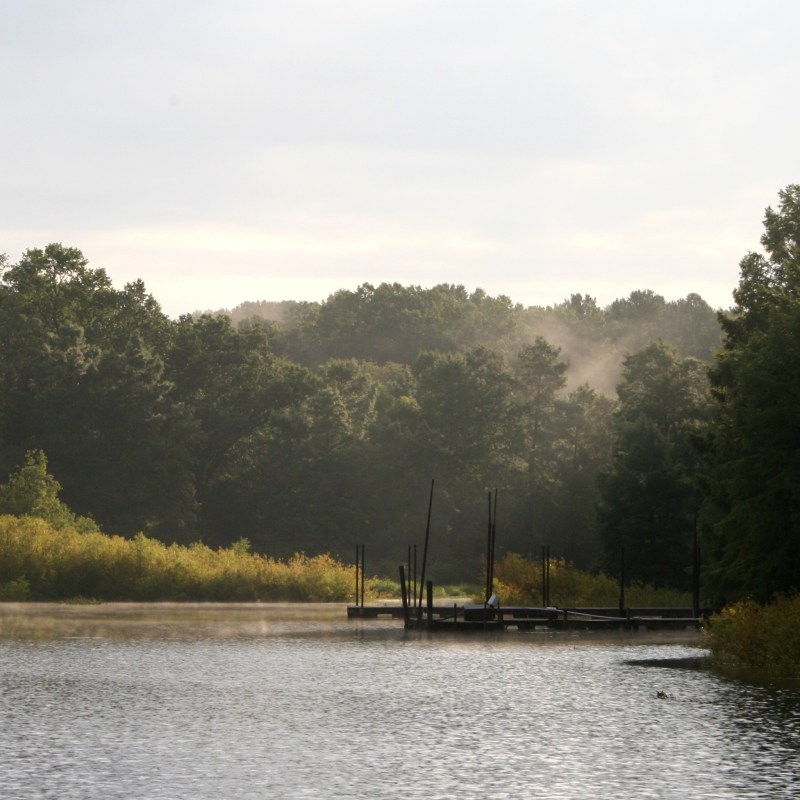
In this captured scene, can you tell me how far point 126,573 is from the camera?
7650 centimetres

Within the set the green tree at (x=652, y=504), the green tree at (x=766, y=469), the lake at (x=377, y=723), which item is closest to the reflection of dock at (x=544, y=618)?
the green tree at (x=652, y=504)

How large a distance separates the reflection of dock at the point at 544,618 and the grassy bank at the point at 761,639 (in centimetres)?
1522

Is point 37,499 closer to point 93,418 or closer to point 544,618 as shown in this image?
point 93,418

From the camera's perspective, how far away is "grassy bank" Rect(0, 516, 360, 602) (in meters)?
74.6

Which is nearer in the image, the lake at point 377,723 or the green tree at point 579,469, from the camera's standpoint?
the lake at point 377,723

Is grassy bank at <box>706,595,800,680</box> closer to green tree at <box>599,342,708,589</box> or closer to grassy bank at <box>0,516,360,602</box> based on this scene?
green tree at <box>599,342,708,589</box>

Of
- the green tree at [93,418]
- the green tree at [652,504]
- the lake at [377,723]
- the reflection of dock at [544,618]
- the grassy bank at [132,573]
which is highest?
the green tree at [93,418]

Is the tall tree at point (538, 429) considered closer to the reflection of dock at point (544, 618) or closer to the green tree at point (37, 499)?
the green tree at point (37, 499)

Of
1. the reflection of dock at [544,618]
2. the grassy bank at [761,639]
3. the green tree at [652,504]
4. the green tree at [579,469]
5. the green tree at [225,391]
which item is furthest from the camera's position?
the green tree at [225,391]

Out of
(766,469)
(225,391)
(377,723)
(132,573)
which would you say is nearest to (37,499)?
(132,573)

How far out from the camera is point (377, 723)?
2711 centimetres

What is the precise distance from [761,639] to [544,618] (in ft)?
81.4

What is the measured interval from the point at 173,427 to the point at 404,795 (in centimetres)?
9050

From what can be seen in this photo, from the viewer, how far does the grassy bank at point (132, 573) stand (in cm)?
7462
